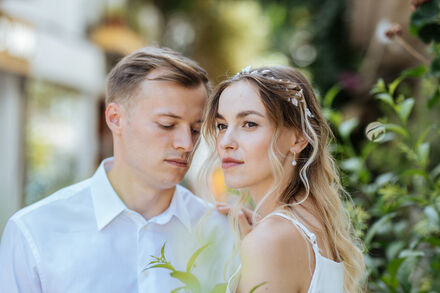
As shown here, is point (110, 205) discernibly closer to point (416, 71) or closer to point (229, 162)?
Answer: point (229, 162)

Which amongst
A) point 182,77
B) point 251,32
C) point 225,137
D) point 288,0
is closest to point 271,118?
point 225,137

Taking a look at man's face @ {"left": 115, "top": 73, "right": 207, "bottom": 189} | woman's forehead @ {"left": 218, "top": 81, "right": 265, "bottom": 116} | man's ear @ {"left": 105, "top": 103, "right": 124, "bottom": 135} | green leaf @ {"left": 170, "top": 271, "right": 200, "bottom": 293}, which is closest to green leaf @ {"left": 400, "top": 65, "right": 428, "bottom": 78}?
woman's forehead @ {"left": 218, "top": 81, "right": 265, "bottom": 116}

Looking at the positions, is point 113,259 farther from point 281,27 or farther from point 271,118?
point 281,27

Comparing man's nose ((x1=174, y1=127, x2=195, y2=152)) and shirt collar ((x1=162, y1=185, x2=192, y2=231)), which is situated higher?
man's nose ((x1=174, y1=127, x2=195, y2=152))

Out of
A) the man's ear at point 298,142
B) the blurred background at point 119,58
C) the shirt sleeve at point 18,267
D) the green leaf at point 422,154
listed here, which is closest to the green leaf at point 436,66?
the green leaf at point 422,154

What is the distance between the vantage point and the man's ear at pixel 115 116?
214 cm

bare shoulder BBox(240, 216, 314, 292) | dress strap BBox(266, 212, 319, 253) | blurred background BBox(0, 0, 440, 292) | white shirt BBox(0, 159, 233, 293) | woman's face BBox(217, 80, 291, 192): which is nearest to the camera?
bare shoulder BBox(240, 216, 314, 292)

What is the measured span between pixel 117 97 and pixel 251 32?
9666mm

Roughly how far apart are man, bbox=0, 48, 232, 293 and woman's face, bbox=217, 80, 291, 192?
301mm

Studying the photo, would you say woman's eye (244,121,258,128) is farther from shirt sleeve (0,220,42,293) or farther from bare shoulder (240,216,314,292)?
shirt sleeve (0,220,42,293)

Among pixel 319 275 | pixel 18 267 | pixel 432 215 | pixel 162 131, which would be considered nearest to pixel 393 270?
pixel 432 215

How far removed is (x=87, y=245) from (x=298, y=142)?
97cm

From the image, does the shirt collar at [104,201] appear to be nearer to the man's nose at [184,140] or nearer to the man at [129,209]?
the man at [129,209]

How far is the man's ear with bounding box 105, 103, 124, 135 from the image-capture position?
2.14m
